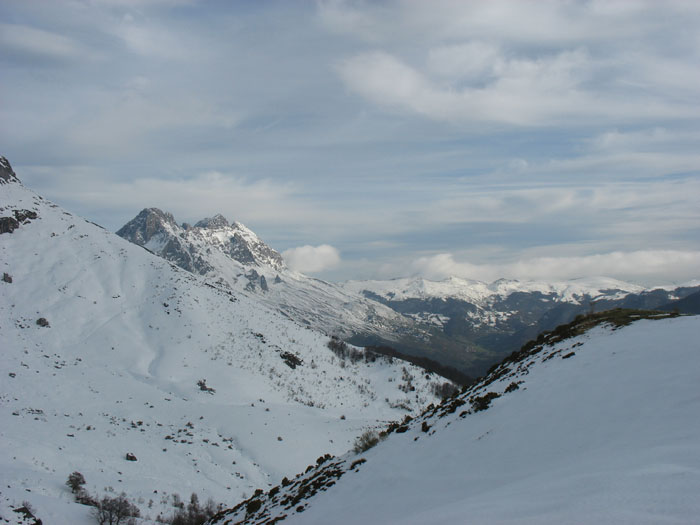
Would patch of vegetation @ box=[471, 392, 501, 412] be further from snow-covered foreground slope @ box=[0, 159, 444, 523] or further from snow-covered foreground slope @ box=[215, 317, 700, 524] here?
snow-covered foreground slope @ box=[0, 159, 444, 523]

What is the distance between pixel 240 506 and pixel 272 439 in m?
23.5

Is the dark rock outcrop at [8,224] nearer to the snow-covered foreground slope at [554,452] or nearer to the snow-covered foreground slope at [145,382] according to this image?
the snow-covered foreground slope at [145,382]

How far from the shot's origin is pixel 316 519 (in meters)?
14.5

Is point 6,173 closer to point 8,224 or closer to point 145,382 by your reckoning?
point 8,224

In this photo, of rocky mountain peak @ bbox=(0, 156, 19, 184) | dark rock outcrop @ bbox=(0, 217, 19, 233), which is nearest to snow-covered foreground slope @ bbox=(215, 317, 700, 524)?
dark rock outcrop @ bbox=(0, 217, 19, 233)

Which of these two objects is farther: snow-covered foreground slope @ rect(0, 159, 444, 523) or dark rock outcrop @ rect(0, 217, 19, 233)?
dark rock outcrop @ rect(0, 217, 19, 233)

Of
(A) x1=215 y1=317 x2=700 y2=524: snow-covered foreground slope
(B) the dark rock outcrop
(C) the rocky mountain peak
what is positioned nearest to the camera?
(A) x1=215 y1=317 x2=700 y2=524: snow-covered foreground slope

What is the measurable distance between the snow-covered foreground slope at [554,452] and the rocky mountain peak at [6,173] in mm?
118258

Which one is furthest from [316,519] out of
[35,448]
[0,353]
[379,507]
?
[0,353]

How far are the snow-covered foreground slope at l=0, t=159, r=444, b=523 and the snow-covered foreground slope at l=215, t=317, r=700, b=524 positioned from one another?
15.3m

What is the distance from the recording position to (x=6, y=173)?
104312 mm

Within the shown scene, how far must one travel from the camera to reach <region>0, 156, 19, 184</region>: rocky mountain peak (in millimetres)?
101500

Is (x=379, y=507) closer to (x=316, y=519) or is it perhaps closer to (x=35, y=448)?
(x=316, y=519)

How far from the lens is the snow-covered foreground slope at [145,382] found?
32.1 metres
